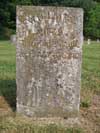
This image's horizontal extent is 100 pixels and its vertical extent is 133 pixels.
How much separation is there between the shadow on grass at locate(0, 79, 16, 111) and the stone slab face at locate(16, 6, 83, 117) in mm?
563

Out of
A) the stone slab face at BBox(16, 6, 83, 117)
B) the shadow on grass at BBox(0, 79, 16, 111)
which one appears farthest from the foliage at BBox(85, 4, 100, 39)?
the stone slab face at BBox(16, 6, 83, 117)

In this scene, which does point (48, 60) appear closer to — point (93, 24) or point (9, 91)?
point (9, 91)

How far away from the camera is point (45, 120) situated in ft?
29.1

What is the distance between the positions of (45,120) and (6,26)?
58.3 meters

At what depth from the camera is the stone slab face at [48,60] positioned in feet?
29.3

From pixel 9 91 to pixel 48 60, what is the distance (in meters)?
2.07

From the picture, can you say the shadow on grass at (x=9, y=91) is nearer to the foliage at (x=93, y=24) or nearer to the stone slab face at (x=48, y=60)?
the stone slab face at (x=48, y=60)

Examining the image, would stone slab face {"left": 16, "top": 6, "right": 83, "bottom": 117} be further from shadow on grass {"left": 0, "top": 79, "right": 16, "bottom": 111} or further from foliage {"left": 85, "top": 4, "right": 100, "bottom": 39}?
foliage {"left": 85, "top": 4, "right": 100, "bottom": 39}

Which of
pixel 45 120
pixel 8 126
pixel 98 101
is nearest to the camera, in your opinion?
pixel 8 126

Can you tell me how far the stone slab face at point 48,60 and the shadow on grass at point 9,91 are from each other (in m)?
0.56

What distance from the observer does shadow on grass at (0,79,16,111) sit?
980 centimetres

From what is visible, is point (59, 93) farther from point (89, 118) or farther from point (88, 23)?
point (88, 23)

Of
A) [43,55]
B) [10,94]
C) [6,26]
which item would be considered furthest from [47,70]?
[6,26]

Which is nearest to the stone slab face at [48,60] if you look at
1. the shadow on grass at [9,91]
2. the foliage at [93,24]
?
the shadow on grass at [9,91]
